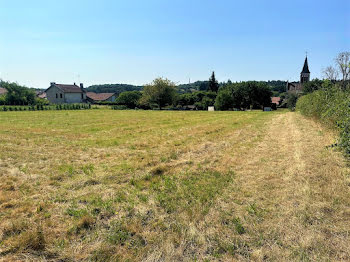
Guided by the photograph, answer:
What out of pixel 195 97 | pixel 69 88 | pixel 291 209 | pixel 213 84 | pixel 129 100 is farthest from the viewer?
pixel 213 84

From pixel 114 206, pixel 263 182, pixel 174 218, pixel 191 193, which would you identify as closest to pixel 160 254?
pixel 174 218

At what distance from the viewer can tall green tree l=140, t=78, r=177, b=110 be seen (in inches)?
2213

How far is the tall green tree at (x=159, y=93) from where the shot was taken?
56219mm

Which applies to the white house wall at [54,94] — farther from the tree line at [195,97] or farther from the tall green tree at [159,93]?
the tall green tree at [159,93]

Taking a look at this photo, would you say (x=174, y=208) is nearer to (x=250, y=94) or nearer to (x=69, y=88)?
(x=250, y=94)

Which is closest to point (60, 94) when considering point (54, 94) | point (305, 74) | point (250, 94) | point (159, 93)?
point (54, 94)

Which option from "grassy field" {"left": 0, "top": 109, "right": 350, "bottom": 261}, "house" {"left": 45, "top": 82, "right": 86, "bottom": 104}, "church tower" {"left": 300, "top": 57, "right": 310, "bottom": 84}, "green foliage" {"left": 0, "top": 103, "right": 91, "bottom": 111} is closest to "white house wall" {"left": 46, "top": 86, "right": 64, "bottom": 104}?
"house" {"left": 45, "top": 82, "right": 86, "bottom": 104}

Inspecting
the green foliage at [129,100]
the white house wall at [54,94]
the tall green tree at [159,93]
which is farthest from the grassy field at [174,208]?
the white house wall at [54,94]

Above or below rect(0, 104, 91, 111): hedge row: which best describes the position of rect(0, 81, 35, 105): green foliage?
above

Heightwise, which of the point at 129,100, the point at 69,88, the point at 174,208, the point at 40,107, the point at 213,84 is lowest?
the point at 174,208

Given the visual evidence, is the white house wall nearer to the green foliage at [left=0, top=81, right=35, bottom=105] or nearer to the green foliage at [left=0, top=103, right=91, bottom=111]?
the green foliage at [left=0, top=81, right=35, bottom=105]

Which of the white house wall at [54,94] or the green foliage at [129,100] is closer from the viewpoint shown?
the white house wall at [54,94]

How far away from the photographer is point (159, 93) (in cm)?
5606

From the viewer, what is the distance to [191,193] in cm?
465
